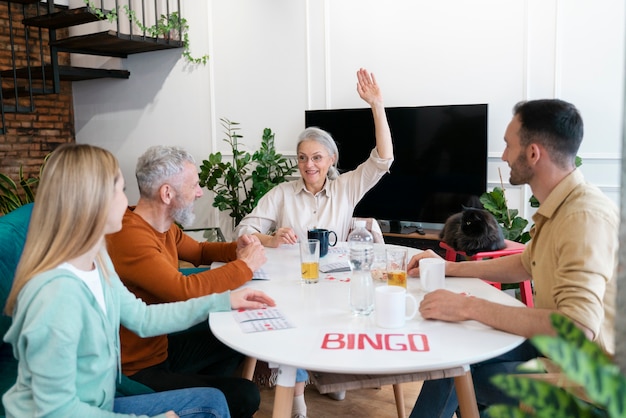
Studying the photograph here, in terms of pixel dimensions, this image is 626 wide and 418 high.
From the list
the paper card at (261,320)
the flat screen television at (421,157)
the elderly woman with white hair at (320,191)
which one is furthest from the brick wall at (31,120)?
the paper card at (261,320)

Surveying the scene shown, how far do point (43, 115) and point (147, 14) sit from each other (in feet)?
5.34

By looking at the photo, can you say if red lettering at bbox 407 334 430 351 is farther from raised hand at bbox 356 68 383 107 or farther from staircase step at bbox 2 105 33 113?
staircase step at bbox 2 105 33 113

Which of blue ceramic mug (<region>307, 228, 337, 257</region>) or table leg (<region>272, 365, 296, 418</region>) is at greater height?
blue ceramic mug (<region>307, 228, 337, 257</region>)

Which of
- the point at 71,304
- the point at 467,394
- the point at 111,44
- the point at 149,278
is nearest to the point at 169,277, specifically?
the point at 149,278

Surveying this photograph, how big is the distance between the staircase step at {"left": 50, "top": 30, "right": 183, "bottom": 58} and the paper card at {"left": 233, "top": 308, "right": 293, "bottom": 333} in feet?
13.2

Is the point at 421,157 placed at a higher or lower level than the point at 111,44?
lower

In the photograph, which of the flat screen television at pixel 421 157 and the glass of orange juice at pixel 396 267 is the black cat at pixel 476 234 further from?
the glass of orange juice at pixel 396 267

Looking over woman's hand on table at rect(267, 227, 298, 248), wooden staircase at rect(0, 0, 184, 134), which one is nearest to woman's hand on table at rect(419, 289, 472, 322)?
woman's hand on table at rect(267, 227, 298, 248)

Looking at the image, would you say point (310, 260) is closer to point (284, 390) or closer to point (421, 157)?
point (284, 390)

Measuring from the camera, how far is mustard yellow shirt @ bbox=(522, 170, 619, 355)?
140 centimetres

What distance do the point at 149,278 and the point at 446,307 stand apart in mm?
893

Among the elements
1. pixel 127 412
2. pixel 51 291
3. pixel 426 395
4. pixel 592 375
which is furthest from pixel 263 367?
pixel 592 375

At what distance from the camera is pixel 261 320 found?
1.54m

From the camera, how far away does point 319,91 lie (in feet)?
15.4
